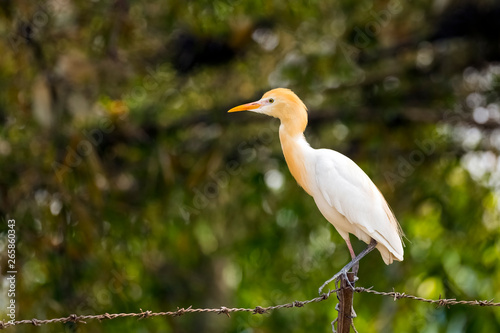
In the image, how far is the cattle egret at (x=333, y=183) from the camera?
2.22m

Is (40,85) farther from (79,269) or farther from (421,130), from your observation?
(421,130)

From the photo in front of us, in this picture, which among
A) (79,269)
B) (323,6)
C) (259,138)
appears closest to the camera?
(79,269)

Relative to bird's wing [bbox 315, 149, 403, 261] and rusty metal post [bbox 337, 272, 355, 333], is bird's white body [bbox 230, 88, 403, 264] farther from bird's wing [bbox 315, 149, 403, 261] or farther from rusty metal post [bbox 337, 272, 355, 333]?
rusty metal post [bbox 337, 272, 355, 333]

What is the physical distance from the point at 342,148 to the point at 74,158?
2193mm

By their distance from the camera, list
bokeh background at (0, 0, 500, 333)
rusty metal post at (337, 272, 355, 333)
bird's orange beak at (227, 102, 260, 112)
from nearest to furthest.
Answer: rusty metal post at (337, 272, 355, 333), bird's orange beak at (227, 102, 260, 112), bokeh background at (0, 0, 500, 333)

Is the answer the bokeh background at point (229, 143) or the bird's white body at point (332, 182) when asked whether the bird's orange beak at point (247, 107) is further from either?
the bokeh background at point (229, 143)

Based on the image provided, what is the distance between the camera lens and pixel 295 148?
89.2 inches

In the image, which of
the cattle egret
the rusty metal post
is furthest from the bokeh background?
the rusty metal post

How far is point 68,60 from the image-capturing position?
514cm

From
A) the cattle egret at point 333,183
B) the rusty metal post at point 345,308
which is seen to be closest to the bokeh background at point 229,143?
the cattle egret at point 333,183

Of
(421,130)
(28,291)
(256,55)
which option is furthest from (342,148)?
(28,291)

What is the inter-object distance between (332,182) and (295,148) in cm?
15

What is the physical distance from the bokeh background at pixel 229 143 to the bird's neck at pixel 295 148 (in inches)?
82.5

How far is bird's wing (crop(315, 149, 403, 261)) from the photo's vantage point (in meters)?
2.21
